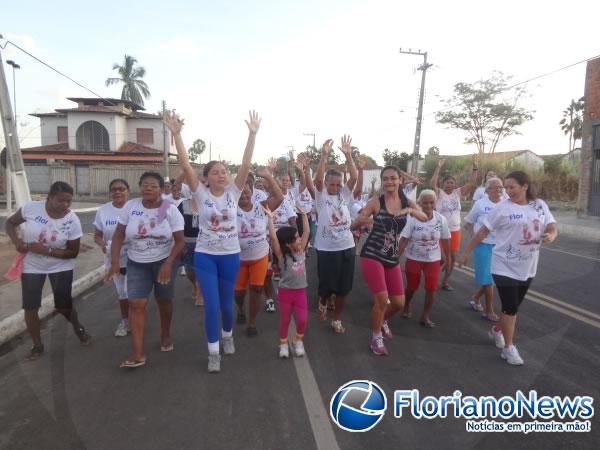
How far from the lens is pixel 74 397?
359 cm

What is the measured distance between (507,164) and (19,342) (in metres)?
33.2

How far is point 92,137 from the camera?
38.8m

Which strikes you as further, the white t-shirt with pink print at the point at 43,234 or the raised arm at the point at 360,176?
the raised arm at the point at 360,176

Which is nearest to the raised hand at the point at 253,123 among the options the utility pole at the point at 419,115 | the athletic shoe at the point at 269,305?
the athletic shoe at the point at 269,305

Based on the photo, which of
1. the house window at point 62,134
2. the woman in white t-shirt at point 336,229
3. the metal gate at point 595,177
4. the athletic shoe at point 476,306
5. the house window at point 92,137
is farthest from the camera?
the house window at point 62,134

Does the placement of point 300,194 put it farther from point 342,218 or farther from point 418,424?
point 418,424

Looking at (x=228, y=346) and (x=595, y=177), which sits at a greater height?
(x=595, y=177)

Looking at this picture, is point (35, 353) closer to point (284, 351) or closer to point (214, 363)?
point (214, 363)

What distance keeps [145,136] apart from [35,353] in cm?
3975

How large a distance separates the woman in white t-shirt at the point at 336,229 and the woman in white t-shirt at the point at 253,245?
21.5 inches

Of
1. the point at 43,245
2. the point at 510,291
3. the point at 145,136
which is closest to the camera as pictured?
the point at 510,291

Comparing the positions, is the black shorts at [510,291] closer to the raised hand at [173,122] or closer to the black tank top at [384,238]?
the black tank top at [384,238]

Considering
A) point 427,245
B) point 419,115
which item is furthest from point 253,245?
point 419,115

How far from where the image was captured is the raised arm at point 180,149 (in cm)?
396
